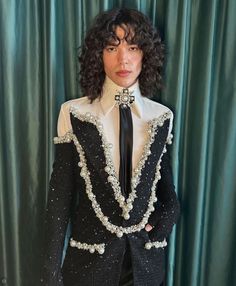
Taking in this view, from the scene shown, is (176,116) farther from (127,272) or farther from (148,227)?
(127,272)

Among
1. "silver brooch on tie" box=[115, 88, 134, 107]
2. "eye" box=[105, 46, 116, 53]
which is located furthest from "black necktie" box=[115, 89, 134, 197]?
"eye" box=[105, 46, 116, 53]

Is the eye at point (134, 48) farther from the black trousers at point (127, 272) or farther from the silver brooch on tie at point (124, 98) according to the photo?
the black trousers at point (127, 272)

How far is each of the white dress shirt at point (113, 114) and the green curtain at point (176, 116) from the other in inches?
4.8

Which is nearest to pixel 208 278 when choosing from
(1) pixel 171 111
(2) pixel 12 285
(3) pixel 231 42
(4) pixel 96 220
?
(4) pixel 96 220

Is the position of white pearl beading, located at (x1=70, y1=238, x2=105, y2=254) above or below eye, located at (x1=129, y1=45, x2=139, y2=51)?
below

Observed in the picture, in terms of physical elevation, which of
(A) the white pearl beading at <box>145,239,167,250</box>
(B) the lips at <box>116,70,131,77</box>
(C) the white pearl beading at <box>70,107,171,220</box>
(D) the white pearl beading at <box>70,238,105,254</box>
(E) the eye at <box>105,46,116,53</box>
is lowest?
(A) the white pearl beading at <box>145,239,167,250</box>

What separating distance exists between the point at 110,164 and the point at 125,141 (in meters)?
0.09

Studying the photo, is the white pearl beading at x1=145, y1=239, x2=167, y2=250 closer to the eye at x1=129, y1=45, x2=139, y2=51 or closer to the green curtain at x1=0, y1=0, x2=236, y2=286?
the green curtain at x1=0, y1=0, x2=236, y2=286

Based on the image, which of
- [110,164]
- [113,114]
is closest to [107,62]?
[113,114]

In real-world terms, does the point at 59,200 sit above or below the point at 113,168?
below

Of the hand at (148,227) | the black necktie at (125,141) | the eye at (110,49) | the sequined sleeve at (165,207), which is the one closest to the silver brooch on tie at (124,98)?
the black necktie at (125,141)

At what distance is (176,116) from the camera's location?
126 cm

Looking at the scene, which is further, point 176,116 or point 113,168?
point 176,116

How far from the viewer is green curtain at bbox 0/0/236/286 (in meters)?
1.22
